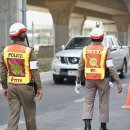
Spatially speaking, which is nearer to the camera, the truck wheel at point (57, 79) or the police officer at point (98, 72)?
the police officer at point (98, 72)

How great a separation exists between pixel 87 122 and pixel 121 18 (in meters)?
52.3

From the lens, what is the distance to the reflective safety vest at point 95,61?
7.95 meters

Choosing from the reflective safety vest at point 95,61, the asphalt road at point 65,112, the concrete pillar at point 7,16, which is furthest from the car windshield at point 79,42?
the reflective safety vest at point 95,61

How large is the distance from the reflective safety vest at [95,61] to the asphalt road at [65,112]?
4.18 feet

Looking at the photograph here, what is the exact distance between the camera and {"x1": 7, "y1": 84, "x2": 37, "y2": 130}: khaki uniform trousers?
653cm

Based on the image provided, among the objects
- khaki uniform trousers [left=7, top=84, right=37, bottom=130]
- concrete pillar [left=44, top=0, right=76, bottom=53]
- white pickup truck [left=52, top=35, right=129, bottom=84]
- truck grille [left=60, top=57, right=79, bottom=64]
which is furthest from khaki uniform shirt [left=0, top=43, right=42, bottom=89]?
concrete pillar [left=44, top=0, right=76, bottom=53]

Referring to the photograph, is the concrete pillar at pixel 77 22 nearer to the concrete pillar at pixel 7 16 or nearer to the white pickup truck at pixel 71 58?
the concrete pillar at pixel 7 16

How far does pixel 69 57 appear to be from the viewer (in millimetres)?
17297

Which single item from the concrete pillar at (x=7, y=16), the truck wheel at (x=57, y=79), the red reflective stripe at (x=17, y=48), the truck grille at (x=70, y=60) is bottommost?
the truck wheel at (x=57, y=79)

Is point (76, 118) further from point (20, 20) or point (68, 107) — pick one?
point (20, 20)

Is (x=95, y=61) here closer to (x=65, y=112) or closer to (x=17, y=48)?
Result: (x=17, y=48)

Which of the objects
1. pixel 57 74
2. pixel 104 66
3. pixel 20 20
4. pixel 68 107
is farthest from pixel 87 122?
pixel 20 20

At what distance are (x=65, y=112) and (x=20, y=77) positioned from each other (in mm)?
4443

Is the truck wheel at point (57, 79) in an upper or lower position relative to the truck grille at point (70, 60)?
lower
